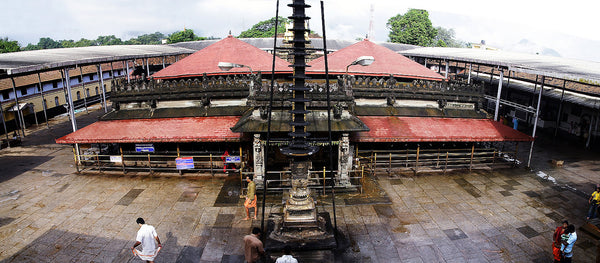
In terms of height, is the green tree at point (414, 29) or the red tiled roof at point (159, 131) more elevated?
the green tree at point (414, 29)

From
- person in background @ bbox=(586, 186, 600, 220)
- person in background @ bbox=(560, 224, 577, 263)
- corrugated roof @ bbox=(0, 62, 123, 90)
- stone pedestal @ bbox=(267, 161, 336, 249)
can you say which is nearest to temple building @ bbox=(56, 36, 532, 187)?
stone pedestal @ bbox=(267, 161, 336, 249)

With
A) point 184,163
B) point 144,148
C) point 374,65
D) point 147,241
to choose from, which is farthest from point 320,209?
point 374,65

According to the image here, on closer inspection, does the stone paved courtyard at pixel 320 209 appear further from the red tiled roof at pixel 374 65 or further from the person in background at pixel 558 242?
the red tiled roof at pixel 374 65

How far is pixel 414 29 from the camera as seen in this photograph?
218 feet

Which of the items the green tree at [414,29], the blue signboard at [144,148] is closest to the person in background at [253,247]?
the blue signboard at [144,148]

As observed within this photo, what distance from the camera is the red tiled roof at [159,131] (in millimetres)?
17125

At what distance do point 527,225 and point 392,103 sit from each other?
9.33m

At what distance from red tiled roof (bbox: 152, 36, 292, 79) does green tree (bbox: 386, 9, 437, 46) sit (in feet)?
162

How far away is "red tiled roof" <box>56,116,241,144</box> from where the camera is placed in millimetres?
17125

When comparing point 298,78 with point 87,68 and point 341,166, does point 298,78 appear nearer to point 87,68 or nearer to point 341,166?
point 341,166

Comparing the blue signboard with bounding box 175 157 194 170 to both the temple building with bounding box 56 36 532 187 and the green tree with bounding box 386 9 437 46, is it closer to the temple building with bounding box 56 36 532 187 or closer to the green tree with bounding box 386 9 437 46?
the temple building with bounding box 56 36 532 187

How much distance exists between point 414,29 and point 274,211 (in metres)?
62.8

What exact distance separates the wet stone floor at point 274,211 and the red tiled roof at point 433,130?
2.16 meters

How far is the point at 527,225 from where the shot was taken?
13.3m
